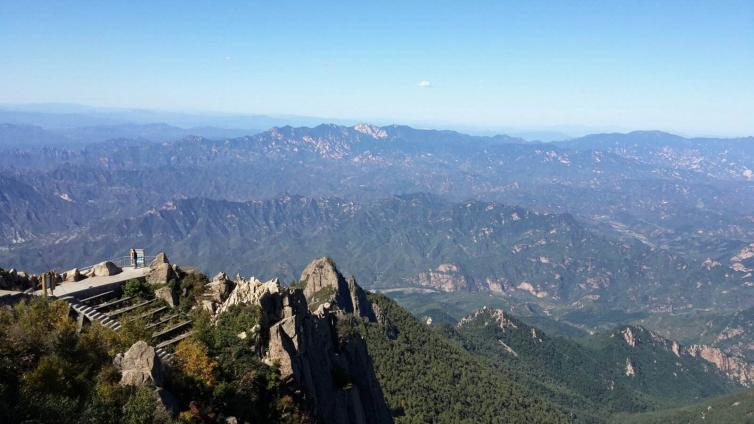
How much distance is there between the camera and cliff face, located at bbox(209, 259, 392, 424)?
3431 cm

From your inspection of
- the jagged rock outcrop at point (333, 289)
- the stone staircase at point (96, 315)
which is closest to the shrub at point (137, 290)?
the stone staircase at point (96, 315)

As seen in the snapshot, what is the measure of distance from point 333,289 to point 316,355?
9131cm

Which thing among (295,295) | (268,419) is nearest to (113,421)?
(268,419)

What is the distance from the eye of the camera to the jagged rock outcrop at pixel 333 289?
130 metres

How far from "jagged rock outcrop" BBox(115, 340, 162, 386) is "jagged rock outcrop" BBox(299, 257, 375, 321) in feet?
334

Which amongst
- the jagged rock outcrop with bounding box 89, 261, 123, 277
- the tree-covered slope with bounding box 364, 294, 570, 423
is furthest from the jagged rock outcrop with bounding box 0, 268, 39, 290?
the tree-covered slope with bounding box 364, 294, 570, 423

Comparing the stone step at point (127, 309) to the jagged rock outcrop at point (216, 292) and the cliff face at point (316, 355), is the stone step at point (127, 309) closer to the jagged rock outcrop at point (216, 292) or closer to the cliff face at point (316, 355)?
the jagged rock outcrop at point (216, 292)

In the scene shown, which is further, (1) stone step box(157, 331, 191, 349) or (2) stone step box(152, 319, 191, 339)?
(2) stone step box(152, 319, 191, 339)

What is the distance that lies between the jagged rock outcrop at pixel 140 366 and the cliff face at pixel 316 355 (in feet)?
31.8

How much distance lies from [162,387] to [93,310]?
1188 centimetres

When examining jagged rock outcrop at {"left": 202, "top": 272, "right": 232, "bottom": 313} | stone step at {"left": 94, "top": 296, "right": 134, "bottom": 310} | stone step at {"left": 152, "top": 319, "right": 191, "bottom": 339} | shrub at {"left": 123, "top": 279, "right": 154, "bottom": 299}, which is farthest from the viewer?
jagged rock outcrop at {"left": 202, "top": 272, "right": 232, "bottom": 313}

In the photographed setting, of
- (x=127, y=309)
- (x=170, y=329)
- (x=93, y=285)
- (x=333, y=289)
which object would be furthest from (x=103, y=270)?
(x=333, y=289)

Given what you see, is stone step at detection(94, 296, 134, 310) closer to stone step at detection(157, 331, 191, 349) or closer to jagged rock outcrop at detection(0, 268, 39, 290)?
jagged rock outcrop at detection(0, 268, 39, 290)

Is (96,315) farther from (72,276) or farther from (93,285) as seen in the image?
(72,276)
